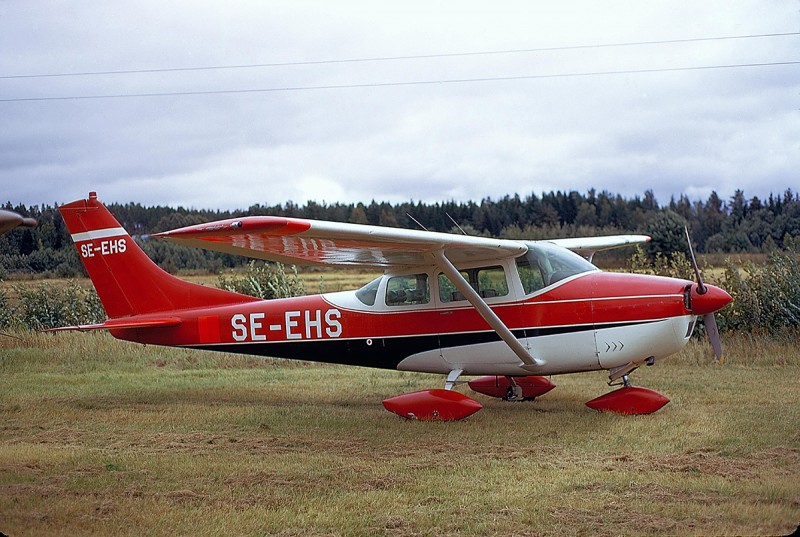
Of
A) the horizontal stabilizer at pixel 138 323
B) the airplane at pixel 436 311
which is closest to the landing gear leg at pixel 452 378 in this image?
the airplane at pixel 436 311

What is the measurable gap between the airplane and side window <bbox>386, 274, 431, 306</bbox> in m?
0.01

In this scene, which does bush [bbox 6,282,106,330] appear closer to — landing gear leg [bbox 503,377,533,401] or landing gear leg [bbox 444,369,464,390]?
landing gear leg [bbox 444,369,464,390]

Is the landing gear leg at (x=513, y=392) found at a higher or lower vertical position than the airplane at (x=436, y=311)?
lower

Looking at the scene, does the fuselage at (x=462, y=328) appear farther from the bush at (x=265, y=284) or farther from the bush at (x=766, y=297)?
the bush at (x=766, y=297)

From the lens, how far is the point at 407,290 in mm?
10180

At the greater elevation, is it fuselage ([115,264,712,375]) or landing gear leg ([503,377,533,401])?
fuselage ([115,264,712,375])

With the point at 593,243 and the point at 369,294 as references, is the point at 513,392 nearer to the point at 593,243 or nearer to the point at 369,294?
the point at 369,294

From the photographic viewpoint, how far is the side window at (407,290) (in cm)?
1009

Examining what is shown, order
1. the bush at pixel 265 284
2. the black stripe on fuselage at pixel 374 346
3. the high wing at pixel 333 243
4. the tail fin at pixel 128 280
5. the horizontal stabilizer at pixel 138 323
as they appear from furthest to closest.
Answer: the bush at pixel 265 284 → the tail fin at pixel 128 280 → the horizontal stabilizer at pixel 138 323 → the black stripe on fuselage at pixel 374 346 → the high wing at pixel 333 243

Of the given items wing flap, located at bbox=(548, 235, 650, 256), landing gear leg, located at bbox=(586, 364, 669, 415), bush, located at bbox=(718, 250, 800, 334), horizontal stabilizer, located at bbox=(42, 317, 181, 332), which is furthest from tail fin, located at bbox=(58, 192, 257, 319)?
bush, located at bbox=(718, 250, 800, 334)

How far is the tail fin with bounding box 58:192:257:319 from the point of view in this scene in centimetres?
1124

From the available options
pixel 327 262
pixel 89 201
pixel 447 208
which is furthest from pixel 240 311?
pixel 447 208

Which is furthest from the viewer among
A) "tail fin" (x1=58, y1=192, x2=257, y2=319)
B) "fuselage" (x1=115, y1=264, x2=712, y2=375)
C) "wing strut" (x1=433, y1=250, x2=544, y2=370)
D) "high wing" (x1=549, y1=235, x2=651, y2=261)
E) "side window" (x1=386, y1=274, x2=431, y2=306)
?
"high wing" (x1=549, y1=235, x2=651, y2=261)

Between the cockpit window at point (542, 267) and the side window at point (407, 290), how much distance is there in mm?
1237
